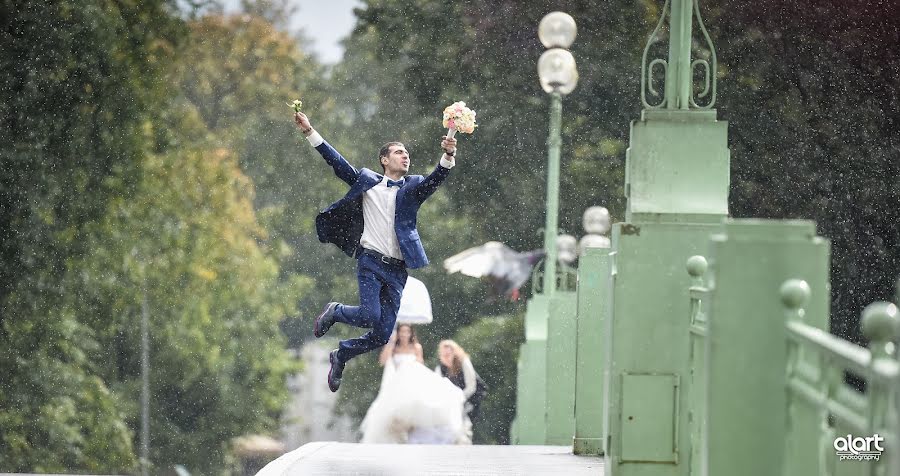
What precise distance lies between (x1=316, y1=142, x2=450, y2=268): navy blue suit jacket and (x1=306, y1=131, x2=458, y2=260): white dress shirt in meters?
0.04

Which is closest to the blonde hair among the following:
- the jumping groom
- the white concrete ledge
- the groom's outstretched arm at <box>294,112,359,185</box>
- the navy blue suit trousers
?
the white concrete ledge

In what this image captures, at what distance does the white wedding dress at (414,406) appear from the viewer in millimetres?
17219

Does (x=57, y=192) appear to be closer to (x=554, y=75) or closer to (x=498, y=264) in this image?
(x=498, y=264)

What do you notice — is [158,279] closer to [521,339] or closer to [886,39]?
[521,339]

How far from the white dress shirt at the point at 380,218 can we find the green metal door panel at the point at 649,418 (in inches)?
98.6

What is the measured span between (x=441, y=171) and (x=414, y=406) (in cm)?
823

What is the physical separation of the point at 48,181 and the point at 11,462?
5.21m

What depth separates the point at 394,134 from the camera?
40406 millimetres

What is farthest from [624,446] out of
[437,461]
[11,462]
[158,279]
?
[158,279]

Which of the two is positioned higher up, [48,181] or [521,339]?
[48,181]

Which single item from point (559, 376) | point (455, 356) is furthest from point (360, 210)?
point (455, 356)

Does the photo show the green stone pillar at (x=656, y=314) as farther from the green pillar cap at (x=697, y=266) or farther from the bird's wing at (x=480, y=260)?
the bird's wing at (x=480, y=260)

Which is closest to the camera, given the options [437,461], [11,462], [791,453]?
[791,453]

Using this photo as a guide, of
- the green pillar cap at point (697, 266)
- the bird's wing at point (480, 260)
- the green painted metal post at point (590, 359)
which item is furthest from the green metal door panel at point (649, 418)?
the bird's wing at point (480, 260)
